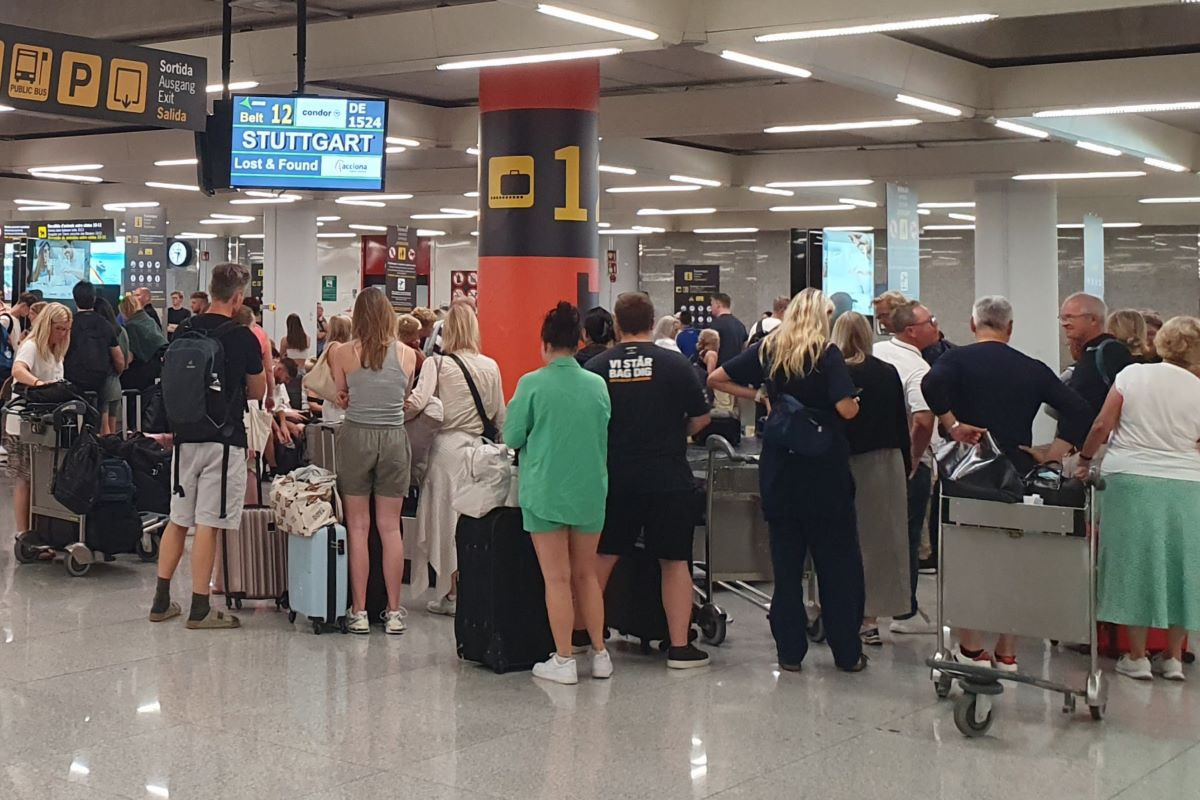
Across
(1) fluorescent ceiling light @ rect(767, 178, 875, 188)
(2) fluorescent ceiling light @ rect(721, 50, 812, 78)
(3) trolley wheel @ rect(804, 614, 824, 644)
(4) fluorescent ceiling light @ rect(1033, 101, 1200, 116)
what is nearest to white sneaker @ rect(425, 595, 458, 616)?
(3) trolley wheel @ rect(804, 614, 824, 644)

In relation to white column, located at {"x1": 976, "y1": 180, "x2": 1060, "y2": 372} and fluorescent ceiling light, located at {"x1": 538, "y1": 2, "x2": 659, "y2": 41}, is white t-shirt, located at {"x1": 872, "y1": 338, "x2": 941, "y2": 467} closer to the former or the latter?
fluorescent ceiling light, located at {"x1": 538, "y1": 2, "x2": 659, "y2": 41}

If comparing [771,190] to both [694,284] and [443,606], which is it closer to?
[694,284]

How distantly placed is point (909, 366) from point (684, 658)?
6.77ft

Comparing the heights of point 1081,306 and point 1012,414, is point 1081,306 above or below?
above

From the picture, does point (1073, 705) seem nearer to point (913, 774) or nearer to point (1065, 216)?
point (913, 774)

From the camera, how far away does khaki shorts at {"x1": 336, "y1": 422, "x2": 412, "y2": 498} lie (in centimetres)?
689

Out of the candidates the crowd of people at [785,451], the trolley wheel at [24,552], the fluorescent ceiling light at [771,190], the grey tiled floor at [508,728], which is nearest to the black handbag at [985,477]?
the crowd of people at [785,451]

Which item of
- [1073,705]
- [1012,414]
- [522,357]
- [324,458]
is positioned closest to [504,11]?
[522,357]

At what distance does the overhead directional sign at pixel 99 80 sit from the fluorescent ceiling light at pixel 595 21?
109 inches

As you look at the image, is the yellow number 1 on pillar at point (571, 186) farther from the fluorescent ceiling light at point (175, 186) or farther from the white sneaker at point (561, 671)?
the fluorescent ceiling light at point (175, 186)

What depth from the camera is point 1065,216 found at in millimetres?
22375

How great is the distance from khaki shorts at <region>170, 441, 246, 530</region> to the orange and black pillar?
357 centimetres

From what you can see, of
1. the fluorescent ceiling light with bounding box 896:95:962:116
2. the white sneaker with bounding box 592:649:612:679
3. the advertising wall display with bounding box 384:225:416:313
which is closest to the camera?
the white sneaker with bounding box 592:649:612:679

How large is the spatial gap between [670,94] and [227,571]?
7776 millimetres
